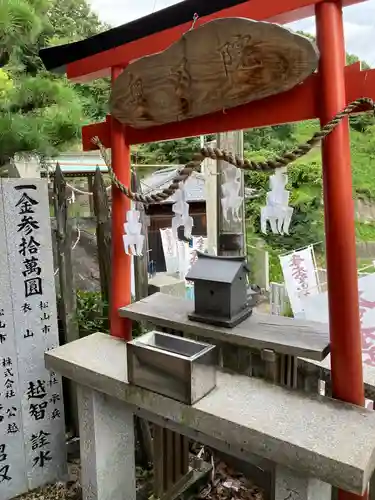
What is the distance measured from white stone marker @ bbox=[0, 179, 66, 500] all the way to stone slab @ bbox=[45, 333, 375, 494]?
710 mm

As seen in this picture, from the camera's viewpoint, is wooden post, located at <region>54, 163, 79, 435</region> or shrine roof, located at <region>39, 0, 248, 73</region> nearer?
shrine roof, located at <region>39, 0, 248, 73</region>

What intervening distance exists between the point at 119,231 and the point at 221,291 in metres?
0.73

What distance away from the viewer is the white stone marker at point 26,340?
2318 mm

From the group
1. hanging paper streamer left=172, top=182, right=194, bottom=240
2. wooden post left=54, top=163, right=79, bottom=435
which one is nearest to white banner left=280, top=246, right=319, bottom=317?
wooden post left=54, top=163, right=79, bottom=435

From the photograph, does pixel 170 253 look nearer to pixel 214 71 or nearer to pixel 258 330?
pixel 258 330

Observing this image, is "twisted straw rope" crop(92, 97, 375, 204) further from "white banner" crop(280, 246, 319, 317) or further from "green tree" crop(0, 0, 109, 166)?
"white banner" crop(280, 246, 319, 317)

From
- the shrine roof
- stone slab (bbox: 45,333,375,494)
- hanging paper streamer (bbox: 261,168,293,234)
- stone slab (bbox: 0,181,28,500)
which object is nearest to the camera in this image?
stone slab (bbox: 45,333,375,494)

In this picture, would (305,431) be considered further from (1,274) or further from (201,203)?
(201,203)

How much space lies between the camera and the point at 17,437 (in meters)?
2.41

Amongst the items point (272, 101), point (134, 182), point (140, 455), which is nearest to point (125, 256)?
point (134, 182)

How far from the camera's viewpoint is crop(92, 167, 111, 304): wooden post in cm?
262

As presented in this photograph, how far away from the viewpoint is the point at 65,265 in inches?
107

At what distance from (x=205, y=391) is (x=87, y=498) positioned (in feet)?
3.81

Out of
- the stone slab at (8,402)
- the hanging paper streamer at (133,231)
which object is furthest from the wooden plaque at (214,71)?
the stone slab at (8,402)
